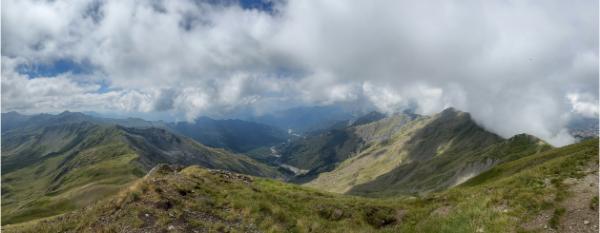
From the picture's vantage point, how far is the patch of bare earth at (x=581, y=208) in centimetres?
2055

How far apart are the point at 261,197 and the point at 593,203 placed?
23.9 metres

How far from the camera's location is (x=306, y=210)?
33.7 m

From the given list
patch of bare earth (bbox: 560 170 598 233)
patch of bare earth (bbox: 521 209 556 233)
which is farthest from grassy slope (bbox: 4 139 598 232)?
patch of bare earth (bbox: 560 170 598 233)

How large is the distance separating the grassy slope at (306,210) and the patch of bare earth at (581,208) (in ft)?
1.76

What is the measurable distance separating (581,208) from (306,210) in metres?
19.3

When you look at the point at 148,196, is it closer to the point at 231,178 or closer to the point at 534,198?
the point at 231,178

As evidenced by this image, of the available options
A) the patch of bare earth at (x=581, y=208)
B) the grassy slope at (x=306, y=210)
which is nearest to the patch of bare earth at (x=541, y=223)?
the grassy slope at (x=306, y=210)

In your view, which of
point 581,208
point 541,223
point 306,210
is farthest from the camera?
point 306,210

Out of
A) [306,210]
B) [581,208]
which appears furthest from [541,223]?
[306,210]

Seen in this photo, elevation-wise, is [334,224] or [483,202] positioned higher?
[483,202]

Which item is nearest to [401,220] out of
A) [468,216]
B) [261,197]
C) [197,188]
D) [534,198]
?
[468,216]

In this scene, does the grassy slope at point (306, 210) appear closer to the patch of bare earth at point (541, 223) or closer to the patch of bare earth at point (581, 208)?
the patch of bare earth at point (541, 223)

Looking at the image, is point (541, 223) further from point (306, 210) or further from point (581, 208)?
point (306, 210)

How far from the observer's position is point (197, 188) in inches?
1393
